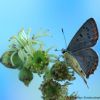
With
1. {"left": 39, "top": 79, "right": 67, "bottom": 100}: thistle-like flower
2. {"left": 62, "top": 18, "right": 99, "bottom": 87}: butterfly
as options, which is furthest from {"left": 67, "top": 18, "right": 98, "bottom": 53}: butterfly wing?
{"left": 39, "top": 79, "right": 67, "bottom": 100}: thistle-like flower

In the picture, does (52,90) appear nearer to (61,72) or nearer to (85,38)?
(61,72)

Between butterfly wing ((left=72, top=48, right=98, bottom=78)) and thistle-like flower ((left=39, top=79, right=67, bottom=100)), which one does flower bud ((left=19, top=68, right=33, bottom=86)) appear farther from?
butterfly wing ((left=72, top=48, right=98, bottom=78))

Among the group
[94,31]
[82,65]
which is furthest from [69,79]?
[94,31]

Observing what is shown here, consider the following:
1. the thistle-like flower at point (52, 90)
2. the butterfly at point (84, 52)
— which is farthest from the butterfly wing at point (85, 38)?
the thistle-like flower at point (52, 90)

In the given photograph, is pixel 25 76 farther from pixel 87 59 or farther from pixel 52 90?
pixel 87 59

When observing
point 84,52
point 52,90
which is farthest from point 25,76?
point 84,52

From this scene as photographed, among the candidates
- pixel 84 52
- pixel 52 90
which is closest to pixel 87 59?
pixel 84 52

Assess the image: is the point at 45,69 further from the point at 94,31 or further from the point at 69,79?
the point at 94,31
